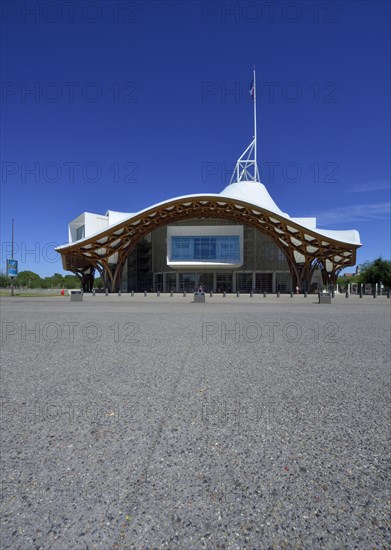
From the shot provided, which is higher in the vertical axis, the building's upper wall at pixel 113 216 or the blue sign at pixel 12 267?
the building's upper wall at pixel 113 216

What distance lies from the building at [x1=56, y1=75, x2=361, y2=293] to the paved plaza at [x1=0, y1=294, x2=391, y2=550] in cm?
4396

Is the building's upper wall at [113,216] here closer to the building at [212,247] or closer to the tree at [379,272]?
the building at [212,247]

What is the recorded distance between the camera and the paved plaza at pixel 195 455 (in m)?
1.92

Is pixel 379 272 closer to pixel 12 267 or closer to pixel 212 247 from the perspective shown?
pixel 212 247

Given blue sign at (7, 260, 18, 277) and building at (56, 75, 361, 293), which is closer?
blue sign at (7, 260, 18, 277)

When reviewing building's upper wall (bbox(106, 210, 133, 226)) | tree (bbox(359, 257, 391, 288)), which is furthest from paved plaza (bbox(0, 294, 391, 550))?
building's upper wall (bbox(106, 210, 133, 226))

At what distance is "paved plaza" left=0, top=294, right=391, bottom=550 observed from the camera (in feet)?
6.30

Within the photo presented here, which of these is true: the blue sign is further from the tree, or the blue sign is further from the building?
the tree

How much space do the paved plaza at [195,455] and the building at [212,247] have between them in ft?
144

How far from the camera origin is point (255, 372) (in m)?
5.31

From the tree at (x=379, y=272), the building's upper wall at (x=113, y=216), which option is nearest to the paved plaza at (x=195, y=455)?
the tree at (x=379, y=272)

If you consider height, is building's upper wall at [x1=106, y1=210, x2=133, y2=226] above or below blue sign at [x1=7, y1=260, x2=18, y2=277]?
above

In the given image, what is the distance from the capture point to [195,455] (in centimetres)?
273

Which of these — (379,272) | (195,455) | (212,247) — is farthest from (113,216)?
(195,455)
